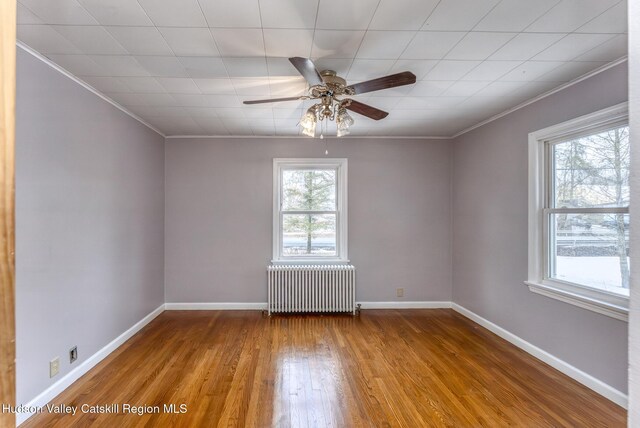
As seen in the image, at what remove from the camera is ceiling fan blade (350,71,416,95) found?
72.8 inches

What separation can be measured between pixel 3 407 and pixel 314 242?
3.92 metres

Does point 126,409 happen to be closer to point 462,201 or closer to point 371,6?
point 371,6

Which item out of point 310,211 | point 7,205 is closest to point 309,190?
point 310,211

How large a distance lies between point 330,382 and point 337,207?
2.41 metres

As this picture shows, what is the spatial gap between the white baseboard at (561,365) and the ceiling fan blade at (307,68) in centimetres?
304

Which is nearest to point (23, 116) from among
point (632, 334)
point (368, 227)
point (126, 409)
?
point (126, 409)

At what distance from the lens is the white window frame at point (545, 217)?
2363 millimetres

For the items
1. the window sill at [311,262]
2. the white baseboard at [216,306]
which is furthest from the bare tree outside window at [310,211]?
the white baseboard at [216,306]

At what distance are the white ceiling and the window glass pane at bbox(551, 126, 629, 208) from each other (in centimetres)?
56

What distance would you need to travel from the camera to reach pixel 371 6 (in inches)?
63.7

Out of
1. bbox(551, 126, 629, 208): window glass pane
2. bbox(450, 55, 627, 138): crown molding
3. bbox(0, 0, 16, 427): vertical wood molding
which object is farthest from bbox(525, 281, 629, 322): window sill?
bbox(0, 0, 16, 427): vertical wood molding

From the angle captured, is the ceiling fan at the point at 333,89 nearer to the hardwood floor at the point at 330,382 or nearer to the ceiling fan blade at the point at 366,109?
the ceiling fan blade at the point at 366,109

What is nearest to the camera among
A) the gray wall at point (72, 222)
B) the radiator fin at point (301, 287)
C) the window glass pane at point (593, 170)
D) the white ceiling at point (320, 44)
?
the white ceiling at point (320, 44)

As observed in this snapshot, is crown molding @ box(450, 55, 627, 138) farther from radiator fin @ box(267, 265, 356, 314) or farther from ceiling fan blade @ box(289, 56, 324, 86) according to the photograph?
radiator fin @ box(267, 265, 356, 314)
